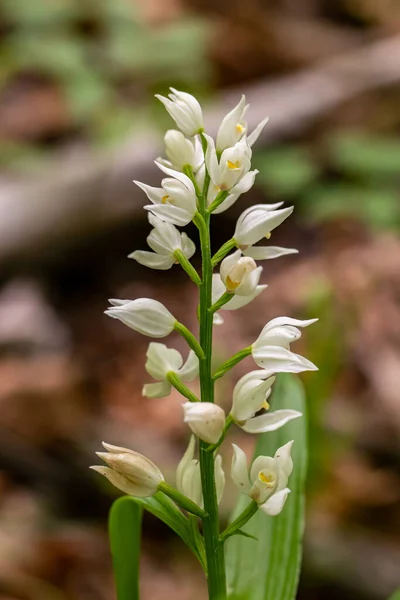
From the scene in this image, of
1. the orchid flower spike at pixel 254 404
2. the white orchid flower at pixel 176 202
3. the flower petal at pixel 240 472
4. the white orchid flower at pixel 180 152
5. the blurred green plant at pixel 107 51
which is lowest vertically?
the flower petal at pixel 240 472

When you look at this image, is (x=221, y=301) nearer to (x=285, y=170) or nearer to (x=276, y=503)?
(x=276, y=503)

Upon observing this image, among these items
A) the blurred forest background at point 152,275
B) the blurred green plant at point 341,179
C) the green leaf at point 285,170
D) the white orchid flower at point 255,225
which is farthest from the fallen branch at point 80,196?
the white orchid flower at point 255,225

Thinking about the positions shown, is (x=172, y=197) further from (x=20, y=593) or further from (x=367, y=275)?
(x=367, y=275)

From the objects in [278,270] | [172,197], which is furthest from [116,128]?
[172,197]

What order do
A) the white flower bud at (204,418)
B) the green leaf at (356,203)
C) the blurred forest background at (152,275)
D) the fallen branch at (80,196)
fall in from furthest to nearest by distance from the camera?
the green leaf at (356,203) → the fallen branch at (80,196) → the blurred forest background at (152,275) → the white flower bud at (204,418)

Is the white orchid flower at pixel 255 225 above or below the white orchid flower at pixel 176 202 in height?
below

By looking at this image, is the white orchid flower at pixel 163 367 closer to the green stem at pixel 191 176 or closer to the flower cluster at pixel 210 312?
the flower cluster at pixel 210 312

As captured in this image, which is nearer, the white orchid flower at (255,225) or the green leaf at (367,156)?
the white orchid flower at (255,225)
